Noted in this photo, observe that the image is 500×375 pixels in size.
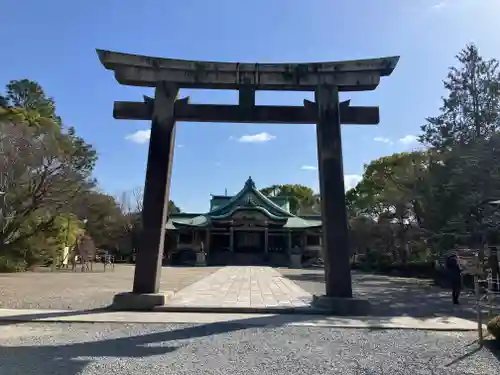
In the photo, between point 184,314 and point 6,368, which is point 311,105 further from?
point 6,368

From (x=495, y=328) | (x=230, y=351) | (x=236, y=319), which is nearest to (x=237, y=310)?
(x=236, y=319)

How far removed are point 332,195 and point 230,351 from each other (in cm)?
500

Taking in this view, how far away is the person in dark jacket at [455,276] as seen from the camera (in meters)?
12.3

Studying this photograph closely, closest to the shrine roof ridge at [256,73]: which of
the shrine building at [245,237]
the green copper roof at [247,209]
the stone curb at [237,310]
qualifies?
the stone curb at [237,310]

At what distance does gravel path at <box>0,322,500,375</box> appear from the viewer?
16.8 ft

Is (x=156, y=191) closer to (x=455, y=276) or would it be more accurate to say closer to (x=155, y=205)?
(x=155, y=205)

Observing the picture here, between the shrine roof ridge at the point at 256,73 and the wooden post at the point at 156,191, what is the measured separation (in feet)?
1.30

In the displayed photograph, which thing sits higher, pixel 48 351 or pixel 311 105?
pixel 311 105

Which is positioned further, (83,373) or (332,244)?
(332,244)

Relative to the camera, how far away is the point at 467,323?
8.38m

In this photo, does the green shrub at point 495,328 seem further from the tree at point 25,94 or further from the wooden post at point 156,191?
the tree at point 25,94

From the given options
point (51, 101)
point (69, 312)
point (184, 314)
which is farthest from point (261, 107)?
point (51, 101)

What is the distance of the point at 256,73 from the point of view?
10.3 meters

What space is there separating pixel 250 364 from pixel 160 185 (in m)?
5.55
